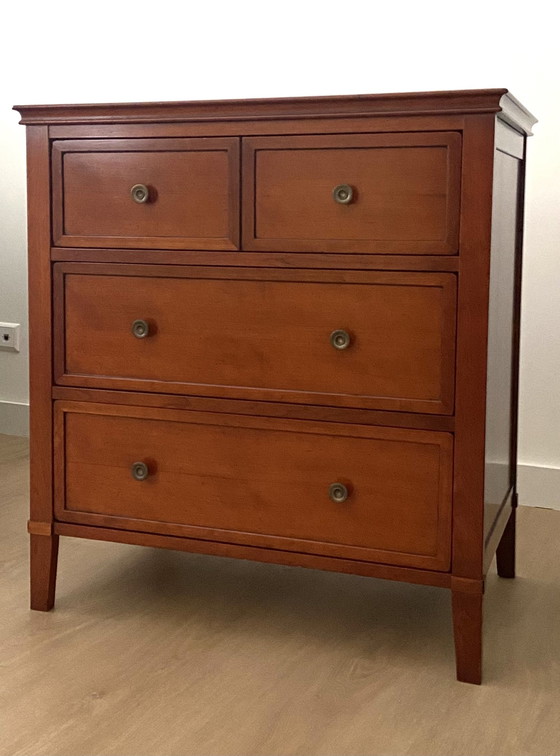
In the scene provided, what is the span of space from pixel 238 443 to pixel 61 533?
408 millimetres

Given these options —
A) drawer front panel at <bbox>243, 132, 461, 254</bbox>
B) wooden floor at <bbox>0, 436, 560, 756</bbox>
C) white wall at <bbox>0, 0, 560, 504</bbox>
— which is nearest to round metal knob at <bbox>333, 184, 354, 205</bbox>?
drawer front panel at <bbox>243, 132, 461, 254</bbox>

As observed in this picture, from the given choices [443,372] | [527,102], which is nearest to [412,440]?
[443,372]

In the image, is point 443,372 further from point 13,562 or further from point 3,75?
point 3,75

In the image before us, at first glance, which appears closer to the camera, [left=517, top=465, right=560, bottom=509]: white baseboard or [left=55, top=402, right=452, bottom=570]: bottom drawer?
[left=55, top=402, right=452, bottom=570]: bottom drawer

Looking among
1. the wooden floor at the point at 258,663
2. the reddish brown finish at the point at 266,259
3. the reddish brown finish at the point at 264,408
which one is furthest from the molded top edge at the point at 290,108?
the wooden floor at the point at 258,663

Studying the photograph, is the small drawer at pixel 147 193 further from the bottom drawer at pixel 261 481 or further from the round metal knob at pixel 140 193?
the bottom drawer at pixel 261 481

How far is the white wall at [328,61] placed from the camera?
2449 mm

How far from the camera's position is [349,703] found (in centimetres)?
157

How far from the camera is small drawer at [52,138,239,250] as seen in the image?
1684 mm

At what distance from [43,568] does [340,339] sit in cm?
73

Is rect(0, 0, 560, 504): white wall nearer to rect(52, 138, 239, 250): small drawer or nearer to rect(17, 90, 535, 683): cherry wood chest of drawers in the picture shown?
rect(17, 90, 535, 683): cherry wood chest of drawers

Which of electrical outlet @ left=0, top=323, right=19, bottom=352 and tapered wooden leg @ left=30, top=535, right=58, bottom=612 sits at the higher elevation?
electrical outlet @ left=0, top=323, right=19, bottom=352

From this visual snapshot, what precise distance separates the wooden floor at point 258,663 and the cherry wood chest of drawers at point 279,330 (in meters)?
0.11

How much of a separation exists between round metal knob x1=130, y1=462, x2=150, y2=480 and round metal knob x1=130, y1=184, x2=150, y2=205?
18.4 inches
